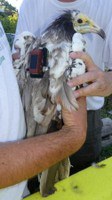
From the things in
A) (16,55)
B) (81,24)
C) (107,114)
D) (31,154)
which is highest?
(81,24)

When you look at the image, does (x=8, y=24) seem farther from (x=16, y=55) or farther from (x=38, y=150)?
(x=38, y=150)

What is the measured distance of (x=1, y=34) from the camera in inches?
43.2

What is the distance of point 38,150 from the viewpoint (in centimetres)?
102

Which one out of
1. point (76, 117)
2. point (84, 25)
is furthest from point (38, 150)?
point (84, 25)

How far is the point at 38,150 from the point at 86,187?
596mm

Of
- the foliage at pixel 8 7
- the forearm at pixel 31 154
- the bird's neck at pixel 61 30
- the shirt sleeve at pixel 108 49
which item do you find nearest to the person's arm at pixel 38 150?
the forearm at pixel 31 154

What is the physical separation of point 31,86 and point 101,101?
86cm

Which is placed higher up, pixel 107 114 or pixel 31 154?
pixel 31 154

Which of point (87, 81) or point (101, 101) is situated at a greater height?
point (87, 81)

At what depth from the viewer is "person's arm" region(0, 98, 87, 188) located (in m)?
0.96

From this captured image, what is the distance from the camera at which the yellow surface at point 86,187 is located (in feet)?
4.86

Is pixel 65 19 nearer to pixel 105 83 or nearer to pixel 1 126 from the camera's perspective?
pixel 105 83

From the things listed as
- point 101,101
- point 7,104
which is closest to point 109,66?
point 101,101

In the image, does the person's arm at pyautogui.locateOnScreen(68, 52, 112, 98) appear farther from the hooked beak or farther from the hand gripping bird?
the hooked beak
